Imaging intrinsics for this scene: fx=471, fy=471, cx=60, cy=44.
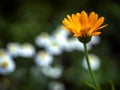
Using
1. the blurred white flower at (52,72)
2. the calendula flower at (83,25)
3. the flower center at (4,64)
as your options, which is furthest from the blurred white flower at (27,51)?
the calendula flower at (83,25)

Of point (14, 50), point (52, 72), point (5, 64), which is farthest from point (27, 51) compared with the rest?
point (5, 64)

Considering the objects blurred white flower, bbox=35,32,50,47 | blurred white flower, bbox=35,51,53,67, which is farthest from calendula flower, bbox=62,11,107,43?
blurred white flower, bbox=35,32,50,47

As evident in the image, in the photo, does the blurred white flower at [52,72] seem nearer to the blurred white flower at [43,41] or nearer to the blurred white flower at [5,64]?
the blurred white flower at [43,41]

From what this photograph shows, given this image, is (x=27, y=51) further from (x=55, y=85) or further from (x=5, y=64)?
(x=5, y=64)

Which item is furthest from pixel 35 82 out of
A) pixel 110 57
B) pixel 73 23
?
pixel 73 23

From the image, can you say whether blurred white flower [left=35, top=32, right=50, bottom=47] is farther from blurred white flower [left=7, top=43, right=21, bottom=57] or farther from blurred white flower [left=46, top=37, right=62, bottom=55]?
blurred white flower [left=7, top=43, right=21, bottom=57]

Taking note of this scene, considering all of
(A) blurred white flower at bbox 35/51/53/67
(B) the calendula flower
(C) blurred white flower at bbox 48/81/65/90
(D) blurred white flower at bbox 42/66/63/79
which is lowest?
(B) the calendula flower
